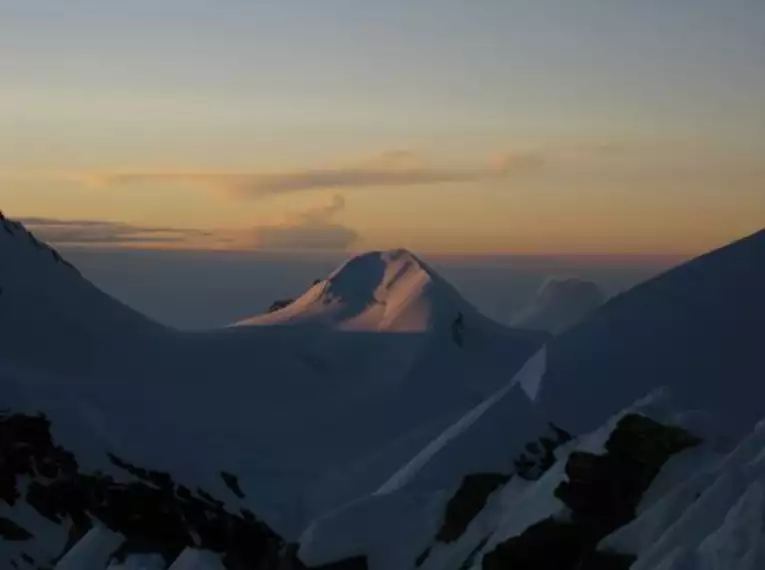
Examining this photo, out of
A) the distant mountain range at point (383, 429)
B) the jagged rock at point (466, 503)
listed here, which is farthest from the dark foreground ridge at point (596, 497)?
the jagged rock at point (466, 503)

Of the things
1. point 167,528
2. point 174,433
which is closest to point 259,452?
point 174,433

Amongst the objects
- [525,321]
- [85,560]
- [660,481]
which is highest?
[660,481]

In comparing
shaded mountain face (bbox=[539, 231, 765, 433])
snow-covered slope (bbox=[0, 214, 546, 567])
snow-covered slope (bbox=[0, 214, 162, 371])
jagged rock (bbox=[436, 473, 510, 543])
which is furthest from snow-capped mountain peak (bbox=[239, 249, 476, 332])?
jagged rock (bbox=[436, 473, 510, 543])

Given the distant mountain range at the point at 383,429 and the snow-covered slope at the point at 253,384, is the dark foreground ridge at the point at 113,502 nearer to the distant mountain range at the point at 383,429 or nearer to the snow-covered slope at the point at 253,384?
the distant mountain range at the point at 383,429

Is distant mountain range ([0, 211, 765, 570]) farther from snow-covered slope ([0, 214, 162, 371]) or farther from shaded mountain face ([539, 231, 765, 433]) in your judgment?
snow-covered slope ([0, 214, 162, 371])

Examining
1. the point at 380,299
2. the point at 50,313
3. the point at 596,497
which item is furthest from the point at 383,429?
the point at 596,497

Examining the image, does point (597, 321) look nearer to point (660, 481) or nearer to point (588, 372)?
point (588, 372)
